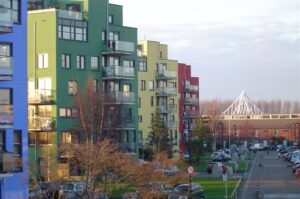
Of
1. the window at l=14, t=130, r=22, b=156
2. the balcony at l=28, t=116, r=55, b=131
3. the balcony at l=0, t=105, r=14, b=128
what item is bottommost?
the window at l=14, t=130, r=22, b=156

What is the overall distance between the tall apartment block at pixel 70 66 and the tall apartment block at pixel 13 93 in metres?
16.6

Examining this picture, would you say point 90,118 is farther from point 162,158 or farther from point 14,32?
point 162,158

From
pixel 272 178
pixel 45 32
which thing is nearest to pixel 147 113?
pixel 272 178

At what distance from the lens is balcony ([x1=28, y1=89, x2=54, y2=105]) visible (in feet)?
214

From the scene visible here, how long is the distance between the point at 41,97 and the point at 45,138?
373cm

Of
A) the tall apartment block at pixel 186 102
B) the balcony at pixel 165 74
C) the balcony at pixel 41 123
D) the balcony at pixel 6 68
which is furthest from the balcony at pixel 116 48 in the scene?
the tall apartment block at pixel 186 102

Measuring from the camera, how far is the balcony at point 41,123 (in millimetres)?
64562

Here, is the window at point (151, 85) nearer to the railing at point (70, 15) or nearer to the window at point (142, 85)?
the window at point (142, 85)

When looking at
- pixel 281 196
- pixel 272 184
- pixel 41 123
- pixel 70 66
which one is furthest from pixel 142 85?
pixel 281 196

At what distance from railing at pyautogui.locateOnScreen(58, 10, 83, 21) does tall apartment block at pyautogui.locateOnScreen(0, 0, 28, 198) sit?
2082 cm

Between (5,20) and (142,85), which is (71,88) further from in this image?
(142,85)

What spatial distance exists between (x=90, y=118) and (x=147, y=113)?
34084mm

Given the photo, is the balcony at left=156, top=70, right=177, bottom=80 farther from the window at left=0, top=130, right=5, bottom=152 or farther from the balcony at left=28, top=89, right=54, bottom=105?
the window at left=0, top=130, right=5, bottom=152

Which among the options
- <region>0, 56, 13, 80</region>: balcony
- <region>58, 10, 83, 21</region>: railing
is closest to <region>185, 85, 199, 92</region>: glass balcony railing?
<region>58, 10, 83, 21</region>: railing
